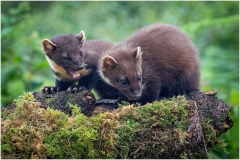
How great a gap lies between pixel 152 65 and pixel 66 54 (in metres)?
1.83

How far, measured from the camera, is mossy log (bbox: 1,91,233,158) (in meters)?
5.70

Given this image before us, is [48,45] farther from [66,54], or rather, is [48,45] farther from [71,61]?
[71,61]

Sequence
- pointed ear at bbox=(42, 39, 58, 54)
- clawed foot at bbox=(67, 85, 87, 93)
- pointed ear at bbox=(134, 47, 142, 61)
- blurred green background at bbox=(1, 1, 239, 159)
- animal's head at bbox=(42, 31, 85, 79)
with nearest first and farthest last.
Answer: clawed foot at bbox=(67, 85, 87, 93) < pointed ear at bbox=(134, 47, 142, 61) < animal's head at bbox=(42, 31, 85, 79) < pointed ear at bbox=(42, 39, 58, 54) < blurred green background at bbox=(1, 1, 239, 159)

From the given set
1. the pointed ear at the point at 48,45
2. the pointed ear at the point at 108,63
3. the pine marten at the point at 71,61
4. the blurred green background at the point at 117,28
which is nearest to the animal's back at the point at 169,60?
the pointed ear at the point at 108,63

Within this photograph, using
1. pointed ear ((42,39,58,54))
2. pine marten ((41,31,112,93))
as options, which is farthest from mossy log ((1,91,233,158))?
pointed ear ((42,39,58,54))

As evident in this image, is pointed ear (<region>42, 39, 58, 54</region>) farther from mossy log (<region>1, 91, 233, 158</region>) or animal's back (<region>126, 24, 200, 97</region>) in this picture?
mossy log (<region>1, 91, 233, 158</region>)

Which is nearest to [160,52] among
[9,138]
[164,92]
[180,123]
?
[164,92]

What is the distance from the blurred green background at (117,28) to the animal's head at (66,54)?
2846 mm

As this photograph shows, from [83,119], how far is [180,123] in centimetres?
142

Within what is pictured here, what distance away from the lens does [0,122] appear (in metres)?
5.96

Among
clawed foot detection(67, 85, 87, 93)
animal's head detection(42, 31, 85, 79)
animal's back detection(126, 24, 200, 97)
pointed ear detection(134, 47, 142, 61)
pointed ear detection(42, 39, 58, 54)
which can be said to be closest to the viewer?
clawed foot detection(67, 85, 87, 93)

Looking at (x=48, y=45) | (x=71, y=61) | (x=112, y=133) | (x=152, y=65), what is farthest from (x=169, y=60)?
(x=112, y=133)

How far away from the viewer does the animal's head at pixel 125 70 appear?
7.86 metres

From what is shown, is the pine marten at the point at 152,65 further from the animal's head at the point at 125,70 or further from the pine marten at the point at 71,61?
the pine marten at the point at 71,61
